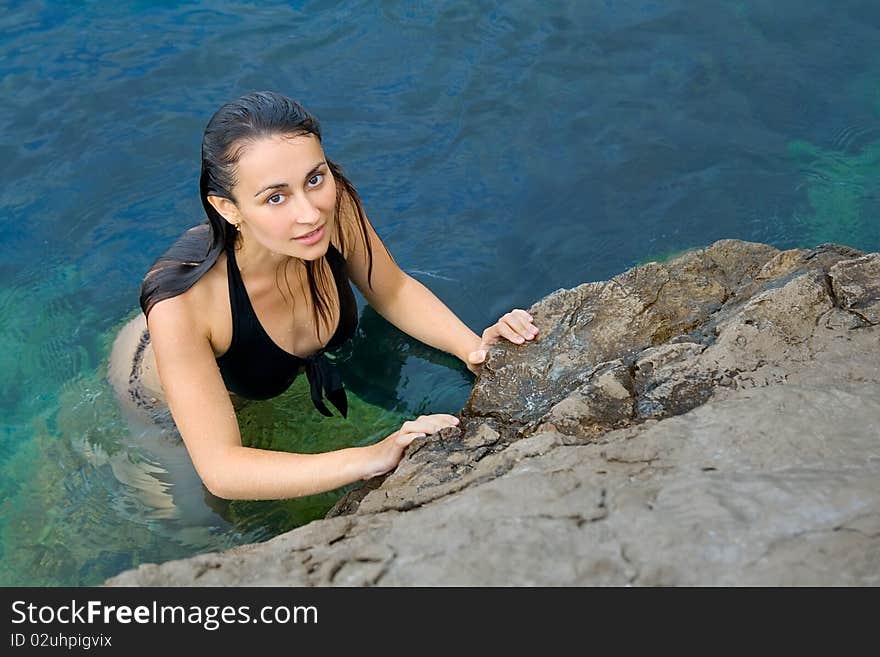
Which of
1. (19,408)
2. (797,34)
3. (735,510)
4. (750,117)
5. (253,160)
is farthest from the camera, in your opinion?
(797,34)

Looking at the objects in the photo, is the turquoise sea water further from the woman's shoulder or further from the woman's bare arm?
the woman's shoulder

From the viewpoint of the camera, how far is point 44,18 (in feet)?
22.3

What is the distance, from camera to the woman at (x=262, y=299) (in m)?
3.06

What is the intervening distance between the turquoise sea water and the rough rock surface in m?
1.07

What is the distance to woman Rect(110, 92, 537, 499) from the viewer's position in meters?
3.06

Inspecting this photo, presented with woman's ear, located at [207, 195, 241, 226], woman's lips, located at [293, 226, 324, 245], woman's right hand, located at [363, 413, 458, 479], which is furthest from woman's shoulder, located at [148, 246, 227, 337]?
woman's right hand, located at [363, 413, 458, 479]

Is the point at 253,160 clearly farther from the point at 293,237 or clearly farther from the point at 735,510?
the point at 735,510

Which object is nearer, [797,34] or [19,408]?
[19,408]

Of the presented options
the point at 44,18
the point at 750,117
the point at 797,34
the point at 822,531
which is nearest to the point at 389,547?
the point at 822,531

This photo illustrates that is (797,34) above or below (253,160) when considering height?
below

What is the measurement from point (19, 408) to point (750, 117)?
4321mm

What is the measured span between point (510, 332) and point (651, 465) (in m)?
1.15

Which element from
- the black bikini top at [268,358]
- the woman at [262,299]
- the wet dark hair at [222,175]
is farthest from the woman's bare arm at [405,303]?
the wet dark hair at [222,175]

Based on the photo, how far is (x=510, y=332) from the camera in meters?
3.54
